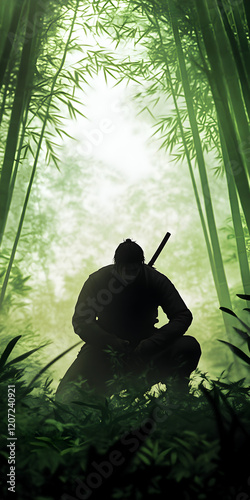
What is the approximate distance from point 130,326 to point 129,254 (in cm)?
35

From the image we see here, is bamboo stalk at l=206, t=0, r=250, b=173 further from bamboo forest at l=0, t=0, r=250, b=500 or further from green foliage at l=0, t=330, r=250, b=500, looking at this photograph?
green foliage at l=0, t=330, r=250, b=500

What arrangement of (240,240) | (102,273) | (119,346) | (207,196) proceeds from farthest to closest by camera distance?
(207,196) < (240,240) < (102,273) < (119,346)

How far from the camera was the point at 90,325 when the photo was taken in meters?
1.79

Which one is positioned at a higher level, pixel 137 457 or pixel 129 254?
pixel 129 254

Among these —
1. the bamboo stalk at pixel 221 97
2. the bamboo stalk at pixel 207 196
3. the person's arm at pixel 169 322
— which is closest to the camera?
the person's arm at pixel 169 322

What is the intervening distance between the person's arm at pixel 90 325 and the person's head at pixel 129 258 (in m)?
0.19

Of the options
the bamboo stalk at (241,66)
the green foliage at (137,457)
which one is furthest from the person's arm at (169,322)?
the bamboo stalk at (241,66)

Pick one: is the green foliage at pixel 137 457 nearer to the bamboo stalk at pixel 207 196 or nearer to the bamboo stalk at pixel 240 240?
the bamboo stalk at pixel 240 240

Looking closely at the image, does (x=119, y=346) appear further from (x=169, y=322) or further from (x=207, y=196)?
(x=207, y=196)

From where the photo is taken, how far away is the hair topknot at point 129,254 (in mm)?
1886

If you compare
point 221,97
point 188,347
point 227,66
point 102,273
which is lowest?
point 188,347

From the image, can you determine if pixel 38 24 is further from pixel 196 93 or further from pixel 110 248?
pixel 110 248

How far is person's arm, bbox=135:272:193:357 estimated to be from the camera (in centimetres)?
171

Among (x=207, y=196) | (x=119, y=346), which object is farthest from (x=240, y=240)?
(x=119, y=346)
